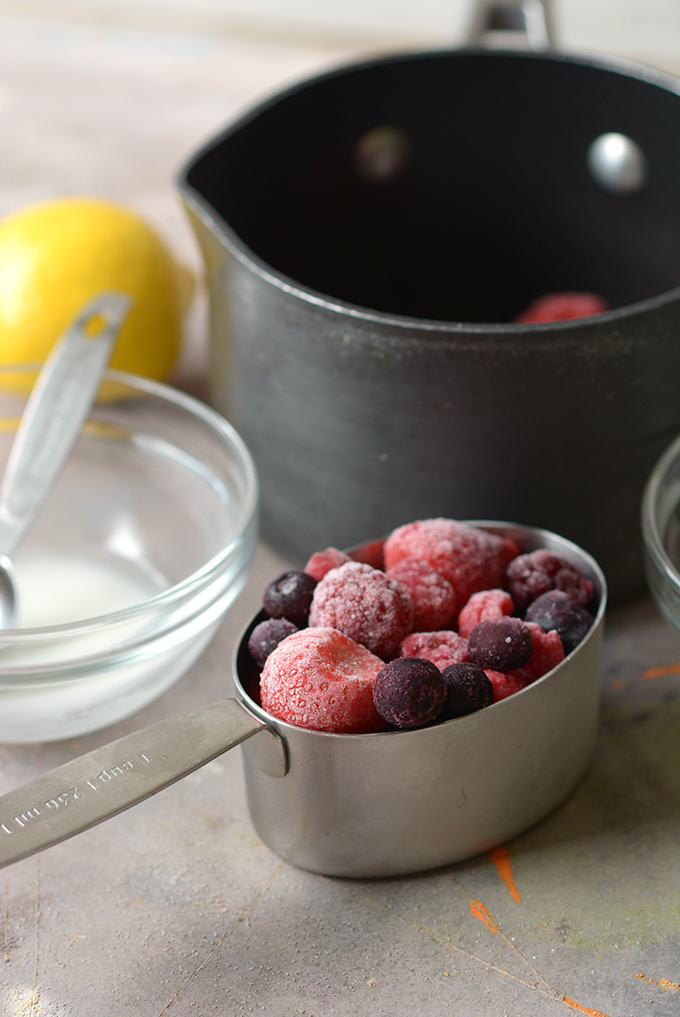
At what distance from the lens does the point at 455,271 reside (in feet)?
2.60

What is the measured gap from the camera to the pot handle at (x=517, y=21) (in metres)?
0.73

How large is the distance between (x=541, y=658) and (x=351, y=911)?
129 mm

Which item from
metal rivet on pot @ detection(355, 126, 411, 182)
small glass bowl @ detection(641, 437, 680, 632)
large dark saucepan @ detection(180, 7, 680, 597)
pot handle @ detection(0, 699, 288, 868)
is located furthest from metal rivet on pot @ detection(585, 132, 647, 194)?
pot handle @ detection(0, 699, 288, 868)

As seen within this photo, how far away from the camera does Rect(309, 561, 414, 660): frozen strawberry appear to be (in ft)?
1.38

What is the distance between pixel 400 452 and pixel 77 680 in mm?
187

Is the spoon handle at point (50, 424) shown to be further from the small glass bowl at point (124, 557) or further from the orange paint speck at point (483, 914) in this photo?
the orange paint speck at point (483, 914)

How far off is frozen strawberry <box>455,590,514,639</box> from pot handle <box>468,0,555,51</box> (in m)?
0.45

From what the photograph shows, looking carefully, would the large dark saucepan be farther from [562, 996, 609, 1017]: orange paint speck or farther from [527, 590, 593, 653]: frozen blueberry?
[562, 996, 609, 1017]: orange paint speck

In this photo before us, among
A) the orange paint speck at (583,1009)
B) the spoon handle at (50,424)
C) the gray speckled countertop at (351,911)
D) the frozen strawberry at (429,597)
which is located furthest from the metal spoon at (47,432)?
the orange paint speck at (583,1009)

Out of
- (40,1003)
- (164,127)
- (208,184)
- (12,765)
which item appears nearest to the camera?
(40,1003)

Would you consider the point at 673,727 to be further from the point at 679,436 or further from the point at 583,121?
the point at 583,121

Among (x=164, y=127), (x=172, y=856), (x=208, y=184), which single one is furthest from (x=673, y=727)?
(x=164, y=127)

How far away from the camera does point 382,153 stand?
0.75 meters

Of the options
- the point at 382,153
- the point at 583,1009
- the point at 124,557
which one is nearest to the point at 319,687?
the point at 583,1009
